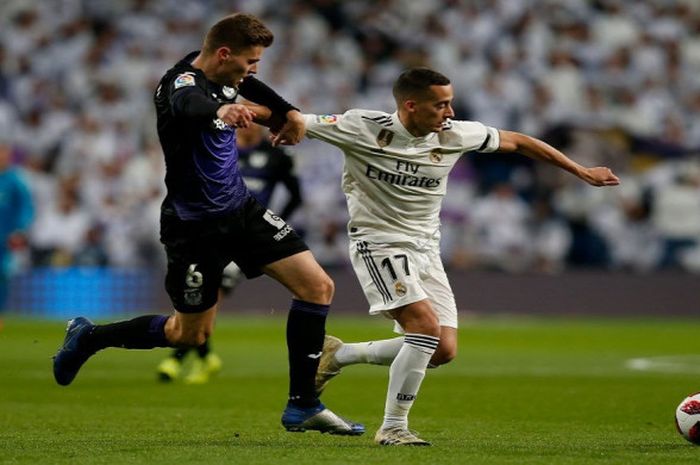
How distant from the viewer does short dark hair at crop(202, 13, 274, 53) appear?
7.32 meters

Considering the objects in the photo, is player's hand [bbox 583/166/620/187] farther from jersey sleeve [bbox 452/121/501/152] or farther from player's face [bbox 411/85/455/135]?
player's face [bbox 411/85/455/135]

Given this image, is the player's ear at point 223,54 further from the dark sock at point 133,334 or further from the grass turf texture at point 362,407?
the grass turf texture at point 362,407

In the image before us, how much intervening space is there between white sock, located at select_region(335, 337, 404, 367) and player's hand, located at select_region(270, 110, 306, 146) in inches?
62.8

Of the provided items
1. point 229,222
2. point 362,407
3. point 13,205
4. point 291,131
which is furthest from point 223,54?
point 13,205

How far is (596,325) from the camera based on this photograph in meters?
20.5

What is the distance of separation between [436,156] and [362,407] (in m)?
2.68

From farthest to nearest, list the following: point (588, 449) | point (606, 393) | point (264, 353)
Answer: point (264, 353), point (606, 393), point (588, 449)

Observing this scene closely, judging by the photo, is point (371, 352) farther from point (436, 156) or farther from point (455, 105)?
point (455, 105)

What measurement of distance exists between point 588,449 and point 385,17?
17.1 metres

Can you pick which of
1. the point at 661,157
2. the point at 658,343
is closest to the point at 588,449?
the point at 658,343

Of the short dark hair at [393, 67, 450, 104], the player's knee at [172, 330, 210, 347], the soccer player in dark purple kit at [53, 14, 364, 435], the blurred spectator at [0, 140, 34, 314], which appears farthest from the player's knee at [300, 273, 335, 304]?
the blurred spectator at [0, 140, 34, 314]

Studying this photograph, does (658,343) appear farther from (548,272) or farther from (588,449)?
(588,449)

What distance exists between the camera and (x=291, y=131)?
298 inches

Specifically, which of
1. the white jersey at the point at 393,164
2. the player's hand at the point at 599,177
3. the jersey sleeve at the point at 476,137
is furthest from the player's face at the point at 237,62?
the player's hand at the point at 599,177
